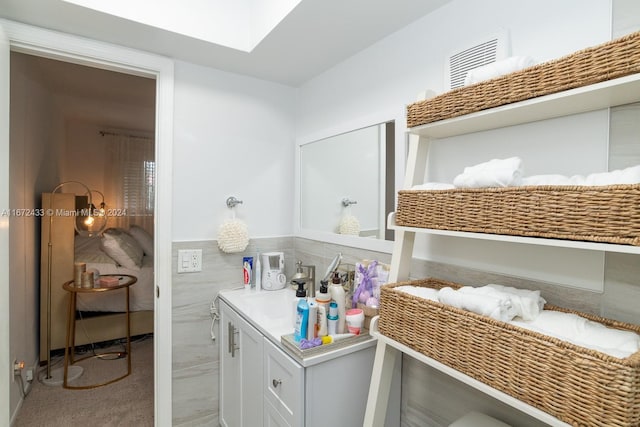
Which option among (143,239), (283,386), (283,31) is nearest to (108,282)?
(143,239)

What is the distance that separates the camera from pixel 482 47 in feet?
3.56

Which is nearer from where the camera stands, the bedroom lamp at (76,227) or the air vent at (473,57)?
the air vent at (473,57)

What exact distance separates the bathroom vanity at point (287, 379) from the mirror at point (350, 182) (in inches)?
22.1

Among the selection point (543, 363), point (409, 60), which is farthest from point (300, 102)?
point (543, 363)

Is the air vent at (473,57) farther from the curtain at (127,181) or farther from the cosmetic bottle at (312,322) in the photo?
the curtain at (127,181)

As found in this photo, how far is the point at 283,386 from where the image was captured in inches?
47.7

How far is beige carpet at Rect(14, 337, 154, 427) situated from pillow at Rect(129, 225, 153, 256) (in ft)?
3.57

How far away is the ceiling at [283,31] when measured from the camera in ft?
4.26

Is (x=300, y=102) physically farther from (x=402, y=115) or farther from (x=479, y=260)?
(x=479, y=260)

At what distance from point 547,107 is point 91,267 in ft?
11.3

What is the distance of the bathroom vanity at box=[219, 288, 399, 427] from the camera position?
3.71 feet

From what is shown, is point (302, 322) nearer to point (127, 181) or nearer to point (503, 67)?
point (503, 67)

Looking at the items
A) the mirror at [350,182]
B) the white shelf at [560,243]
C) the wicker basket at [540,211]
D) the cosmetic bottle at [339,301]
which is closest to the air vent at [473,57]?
the mirror at [350,182]

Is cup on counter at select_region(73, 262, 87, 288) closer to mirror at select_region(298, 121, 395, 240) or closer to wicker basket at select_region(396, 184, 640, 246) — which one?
mirror at select_region(298, 121, 395, 240)
